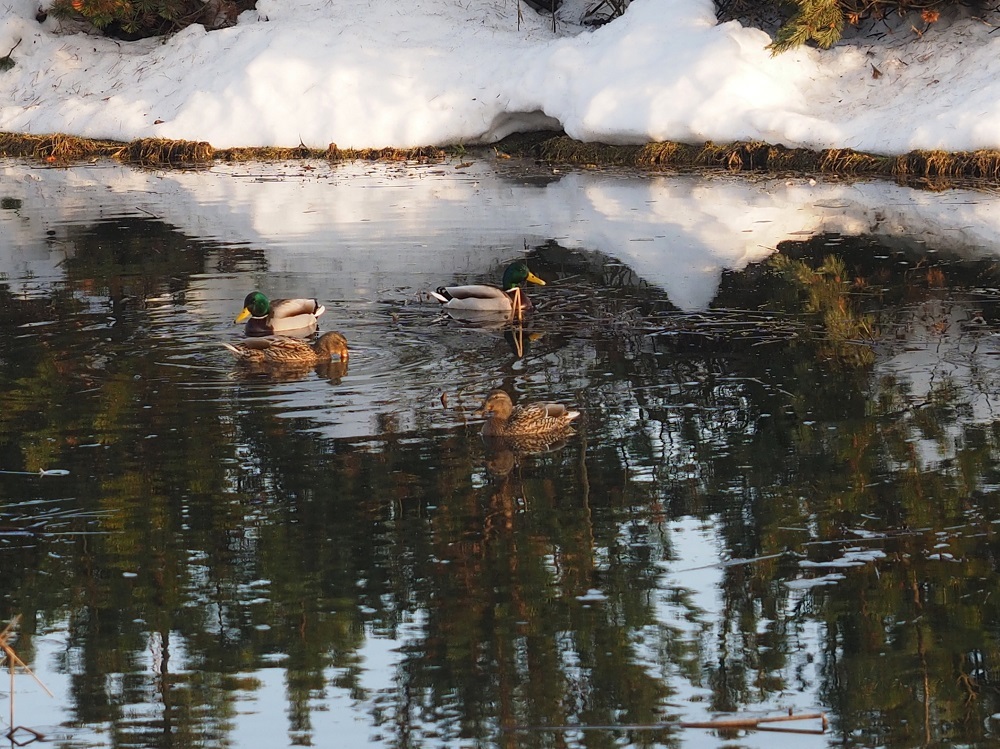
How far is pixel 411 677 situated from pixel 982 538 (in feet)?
8.08

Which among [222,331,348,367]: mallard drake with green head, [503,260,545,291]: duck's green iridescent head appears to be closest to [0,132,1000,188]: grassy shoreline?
[503,260,545,291]: duck's green iridescent head

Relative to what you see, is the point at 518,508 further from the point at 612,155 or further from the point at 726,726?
the point at 612,155

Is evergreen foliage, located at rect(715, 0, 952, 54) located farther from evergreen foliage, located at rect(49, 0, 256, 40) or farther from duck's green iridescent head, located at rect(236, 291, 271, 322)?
duck's green iridescent head, located at rect(236, 291, 271, 322)

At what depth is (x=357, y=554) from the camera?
5895 mm

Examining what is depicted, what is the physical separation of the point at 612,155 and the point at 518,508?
49.9ft

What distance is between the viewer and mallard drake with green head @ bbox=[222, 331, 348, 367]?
9.35 m

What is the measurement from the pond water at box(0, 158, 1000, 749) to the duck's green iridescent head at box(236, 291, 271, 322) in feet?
0.70

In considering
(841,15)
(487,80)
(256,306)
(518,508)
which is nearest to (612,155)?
(487,80)

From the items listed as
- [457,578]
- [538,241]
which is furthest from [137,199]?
[457,578]

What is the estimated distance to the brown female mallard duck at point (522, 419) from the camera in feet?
24.4

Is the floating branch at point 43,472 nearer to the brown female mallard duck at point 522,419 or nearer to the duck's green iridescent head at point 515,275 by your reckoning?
the brown female mallard duck at point 522,419

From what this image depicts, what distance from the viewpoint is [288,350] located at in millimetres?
9336

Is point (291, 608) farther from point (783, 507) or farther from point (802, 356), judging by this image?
point (802, 356)

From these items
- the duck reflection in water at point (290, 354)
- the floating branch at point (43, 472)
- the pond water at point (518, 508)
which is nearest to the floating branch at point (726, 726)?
the pond water at point (518, 508)
